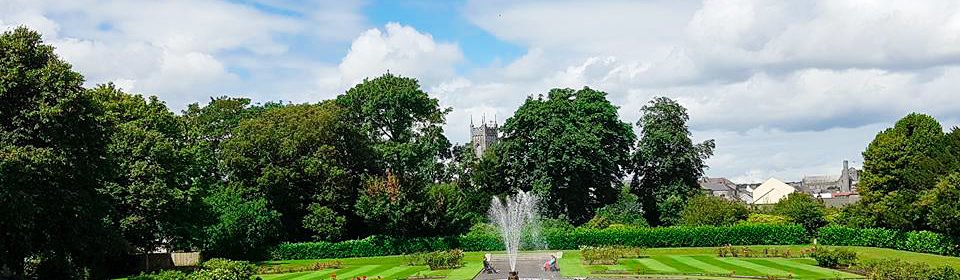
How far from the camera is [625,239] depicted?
58156 millimetres

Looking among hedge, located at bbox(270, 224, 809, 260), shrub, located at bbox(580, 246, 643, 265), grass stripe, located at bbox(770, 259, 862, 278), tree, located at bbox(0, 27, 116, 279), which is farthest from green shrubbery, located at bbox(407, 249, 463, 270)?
grass stripe, located at bbox(770, 259, 862, 278)

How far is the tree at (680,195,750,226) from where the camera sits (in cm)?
6259

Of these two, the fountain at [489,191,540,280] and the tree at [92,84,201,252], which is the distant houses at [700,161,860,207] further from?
the tree at [92,84,201,252]

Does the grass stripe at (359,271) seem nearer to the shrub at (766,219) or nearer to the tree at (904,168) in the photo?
the shrub at (766,219)

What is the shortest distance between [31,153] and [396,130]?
3692 centimetres

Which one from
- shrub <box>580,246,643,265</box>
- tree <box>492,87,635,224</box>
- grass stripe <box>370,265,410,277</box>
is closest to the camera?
grass stripe <box>370,265,410,277</box>

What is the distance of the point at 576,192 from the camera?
68.0 m

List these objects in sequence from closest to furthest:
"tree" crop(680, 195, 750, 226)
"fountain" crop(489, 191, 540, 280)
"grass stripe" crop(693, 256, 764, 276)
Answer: "grass stripe" crop(693, 256, 764, 276)
"fountain" crop(489, 191, 540, 280)
"tree" crop(680, 195, 750, 226)

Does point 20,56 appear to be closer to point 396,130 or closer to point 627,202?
point 396,130

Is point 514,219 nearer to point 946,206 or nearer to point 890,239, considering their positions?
point 946,206

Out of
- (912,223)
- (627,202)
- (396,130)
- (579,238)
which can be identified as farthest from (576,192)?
(912,223)

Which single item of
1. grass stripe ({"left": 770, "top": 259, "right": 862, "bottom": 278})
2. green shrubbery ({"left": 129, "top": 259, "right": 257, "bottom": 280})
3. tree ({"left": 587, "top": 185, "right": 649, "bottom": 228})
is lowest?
grass stripe ({"left": 770, "top": 259, "right": 862, "bottom": 278})

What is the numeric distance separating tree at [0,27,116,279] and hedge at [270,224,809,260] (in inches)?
977

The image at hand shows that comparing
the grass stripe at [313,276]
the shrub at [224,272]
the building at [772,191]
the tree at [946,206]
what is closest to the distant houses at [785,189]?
the building at [772,191]
